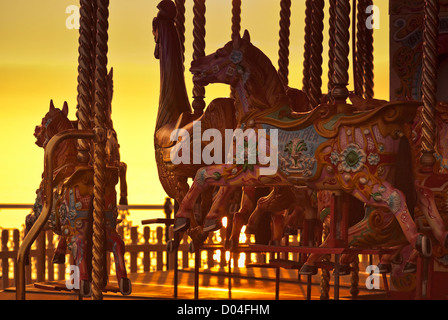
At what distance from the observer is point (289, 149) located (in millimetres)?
5762

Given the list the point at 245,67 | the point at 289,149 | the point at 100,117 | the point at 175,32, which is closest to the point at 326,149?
the point at 289,149

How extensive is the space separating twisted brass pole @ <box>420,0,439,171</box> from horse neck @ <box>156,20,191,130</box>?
1.95 meters

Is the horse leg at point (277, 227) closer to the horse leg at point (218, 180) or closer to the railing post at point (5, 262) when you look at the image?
the horse leg at point (218, 180)

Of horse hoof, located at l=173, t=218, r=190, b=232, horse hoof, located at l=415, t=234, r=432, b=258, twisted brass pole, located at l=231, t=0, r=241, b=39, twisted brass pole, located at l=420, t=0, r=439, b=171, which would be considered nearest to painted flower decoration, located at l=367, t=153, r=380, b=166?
twisted brass pole, located at l=420, t=0, r=439, b=171

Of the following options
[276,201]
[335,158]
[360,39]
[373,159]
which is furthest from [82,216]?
[360,39]

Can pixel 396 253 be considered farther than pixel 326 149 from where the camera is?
Yes

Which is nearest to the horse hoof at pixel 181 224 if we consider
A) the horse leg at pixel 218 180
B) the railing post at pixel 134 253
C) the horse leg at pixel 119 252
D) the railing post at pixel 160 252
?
the horse leg at pixel 218 180

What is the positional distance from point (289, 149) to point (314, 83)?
5.43ft

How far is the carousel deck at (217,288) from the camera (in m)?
7.16

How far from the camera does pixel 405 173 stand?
5.65 metres

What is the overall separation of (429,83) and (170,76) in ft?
6.70

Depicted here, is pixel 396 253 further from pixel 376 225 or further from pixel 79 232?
pixel 79 232

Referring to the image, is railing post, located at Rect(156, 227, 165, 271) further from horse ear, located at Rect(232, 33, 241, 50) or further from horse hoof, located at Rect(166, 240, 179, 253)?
horse ear, located at Rect(232, 33, 241, 50)

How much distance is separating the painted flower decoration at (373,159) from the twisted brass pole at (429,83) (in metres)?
0.36
